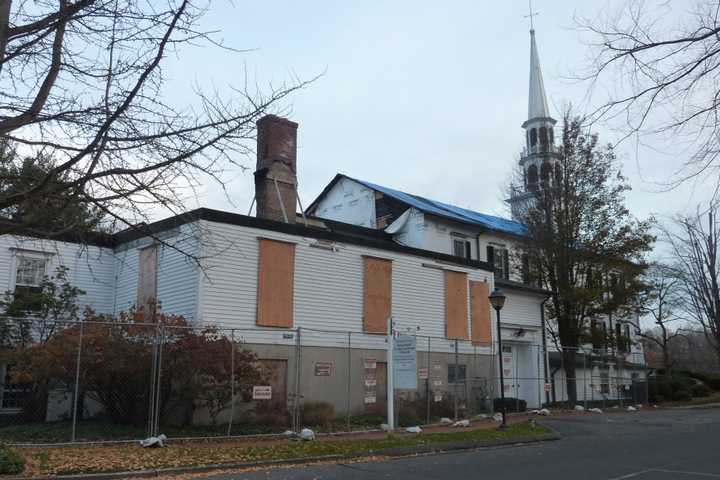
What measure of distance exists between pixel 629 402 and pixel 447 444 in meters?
22.0

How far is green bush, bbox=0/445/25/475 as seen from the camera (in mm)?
10245

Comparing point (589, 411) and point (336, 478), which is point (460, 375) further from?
point (336, 478)

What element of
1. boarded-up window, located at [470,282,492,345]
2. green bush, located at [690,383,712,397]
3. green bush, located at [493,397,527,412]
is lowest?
green bush, located at [493,397,527,412]

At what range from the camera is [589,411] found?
2753 cm

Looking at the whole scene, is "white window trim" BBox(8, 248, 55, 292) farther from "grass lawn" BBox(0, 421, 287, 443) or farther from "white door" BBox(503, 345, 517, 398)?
"white door" BBox(503, 345, 517, 398)

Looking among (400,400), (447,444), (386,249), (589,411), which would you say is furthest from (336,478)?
(589,411)

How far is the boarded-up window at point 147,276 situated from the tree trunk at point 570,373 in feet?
59.8

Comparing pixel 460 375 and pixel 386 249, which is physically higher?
pixel 386 249

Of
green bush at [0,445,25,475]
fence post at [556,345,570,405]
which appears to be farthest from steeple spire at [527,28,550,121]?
green bush at [0,445,25,475]

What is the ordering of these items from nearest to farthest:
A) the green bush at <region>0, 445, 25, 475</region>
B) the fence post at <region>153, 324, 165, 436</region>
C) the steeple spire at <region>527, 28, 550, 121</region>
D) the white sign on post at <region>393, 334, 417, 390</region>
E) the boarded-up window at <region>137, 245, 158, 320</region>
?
the green bush at <region>0, 445, 25, 475</region>
the fence post at <region>153, 324, 165, 436</region>
the white sign on post at <region>393, 334, 417, 390</region>
the boarded-up window at <region>137, 245, 158, 320</region>
the steeple spire at <region>527, 28, 550, 121</region>

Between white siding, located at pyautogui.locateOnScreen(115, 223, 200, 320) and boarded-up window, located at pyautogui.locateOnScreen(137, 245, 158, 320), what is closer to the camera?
white siding, located at pyautogui.locateOnScreen(115, 223, 200, 320)

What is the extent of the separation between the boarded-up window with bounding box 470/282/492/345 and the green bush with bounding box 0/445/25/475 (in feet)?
60.7

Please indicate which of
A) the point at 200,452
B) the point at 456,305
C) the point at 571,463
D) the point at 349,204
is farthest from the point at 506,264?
the point at 200,452

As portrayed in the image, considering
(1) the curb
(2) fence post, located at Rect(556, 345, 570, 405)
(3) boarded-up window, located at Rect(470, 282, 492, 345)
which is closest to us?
(1) the curb
